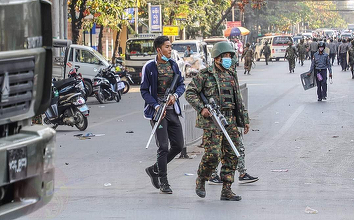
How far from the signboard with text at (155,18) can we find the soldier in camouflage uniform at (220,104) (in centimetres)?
3268

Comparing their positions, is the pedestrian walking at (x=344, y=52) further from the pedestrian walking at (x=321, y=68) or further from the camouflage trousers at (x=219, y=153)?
the camouflage trousers at (x=219, y=153)

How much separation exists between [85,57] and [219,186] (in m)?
18.3

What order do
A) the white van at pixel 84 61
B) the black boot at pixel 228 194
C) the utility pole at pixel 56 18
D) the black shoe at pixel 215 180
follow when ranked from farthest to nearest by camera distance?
the white van at pixel 84 61
the utility pole at pixel 56 18
the black shoe at pixel 215 180
the black boot at pixel 228 194

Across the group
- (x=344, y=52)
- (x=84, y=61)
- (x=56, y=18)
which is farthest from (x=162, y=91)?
(x=344, y=52)

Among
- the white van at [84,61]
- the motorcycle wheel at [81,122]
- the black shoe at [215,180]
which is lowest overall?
the motorcycle wheel at [81,122]

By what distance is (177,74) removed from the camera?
927 centimetres

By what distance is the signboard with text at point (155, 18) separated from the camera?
135 feet

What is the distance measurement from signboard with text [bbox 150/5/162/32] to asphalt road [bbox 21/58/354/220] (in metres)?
21.8

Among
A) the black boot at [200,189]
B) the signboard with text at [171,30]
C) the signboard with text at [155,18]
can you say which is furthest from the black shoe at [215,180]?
the signboard with text at [171,30]

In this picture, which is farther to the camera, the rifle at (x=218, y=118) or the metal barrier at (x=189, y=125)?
the metal barrier at (x=189, y=125)

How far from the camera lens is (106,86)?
2478cm

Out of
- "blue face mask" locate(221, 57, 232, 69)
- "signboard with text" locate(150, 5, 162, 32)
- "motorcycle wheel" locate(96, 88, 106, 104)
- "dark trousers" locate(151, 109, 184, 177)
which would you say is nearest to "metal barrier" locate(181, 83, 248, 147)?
"dark trousers" locate(151, 109, 184, 177)

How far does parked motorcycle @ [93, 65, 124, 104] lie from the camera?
24.5 meters

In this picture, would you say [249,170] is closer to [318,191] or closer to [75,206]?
[318,191]
